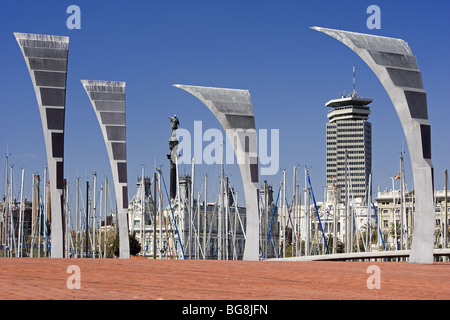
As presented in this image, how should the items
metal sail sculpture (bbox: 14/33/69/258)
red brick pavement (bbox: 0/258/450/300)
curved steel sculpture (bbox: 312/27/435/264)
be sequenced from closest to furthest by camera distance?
red brick pavement (bbox: 0/258/450/300), curved steel sculpture (bbox: 312/27/435/264), metal sail sculpture (bbox: 14/33/69/258)

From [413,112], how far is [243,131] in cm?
745

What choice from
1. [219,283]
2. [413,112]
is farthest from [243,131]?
[219,283]

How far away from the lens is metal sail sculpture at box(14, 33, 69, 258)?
25.8 metres

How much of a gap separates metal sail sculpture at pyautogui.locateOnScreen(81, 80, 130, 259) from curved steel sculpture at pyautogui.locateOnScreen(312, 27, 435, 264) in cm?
1186

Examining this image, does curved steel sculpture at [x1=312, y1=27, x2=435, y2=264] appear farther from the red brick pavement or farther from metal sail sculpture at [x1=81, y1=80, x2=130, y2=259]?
metal sail sculpture at [x1=81, y1=80, x2=130, y2=259]

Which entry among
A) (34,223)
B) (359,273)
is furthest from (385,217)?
(359,273)

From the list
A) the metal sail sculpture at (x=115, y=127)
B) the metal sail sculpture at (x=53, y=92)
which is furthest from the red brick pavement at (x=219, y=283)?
the metal sail sculpture at (x=115, y=127)

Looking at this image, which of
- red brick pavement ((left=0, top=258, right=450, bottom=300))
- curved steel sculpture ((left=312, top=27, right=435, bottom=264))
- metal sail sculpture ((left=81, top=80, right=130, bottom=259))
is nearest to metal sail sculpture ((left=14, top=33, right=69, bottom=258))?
metal sail sculpture ((left=81, top=80, right=130, bottom=259))

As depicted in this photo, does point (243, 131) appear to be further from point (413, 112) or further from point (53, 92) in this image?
point (413, 112)

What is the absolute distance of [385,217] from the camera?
12112 centimetres

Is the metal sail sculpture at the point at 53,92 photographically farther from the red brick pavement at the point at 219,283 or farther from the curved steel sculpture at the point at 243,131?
the red brick pavement at the point at 219,283

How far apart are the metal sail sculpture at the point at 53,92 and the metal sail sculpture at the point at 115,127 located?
401 centimetres

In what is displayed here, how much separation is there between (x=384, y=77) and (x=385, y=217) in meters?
103
